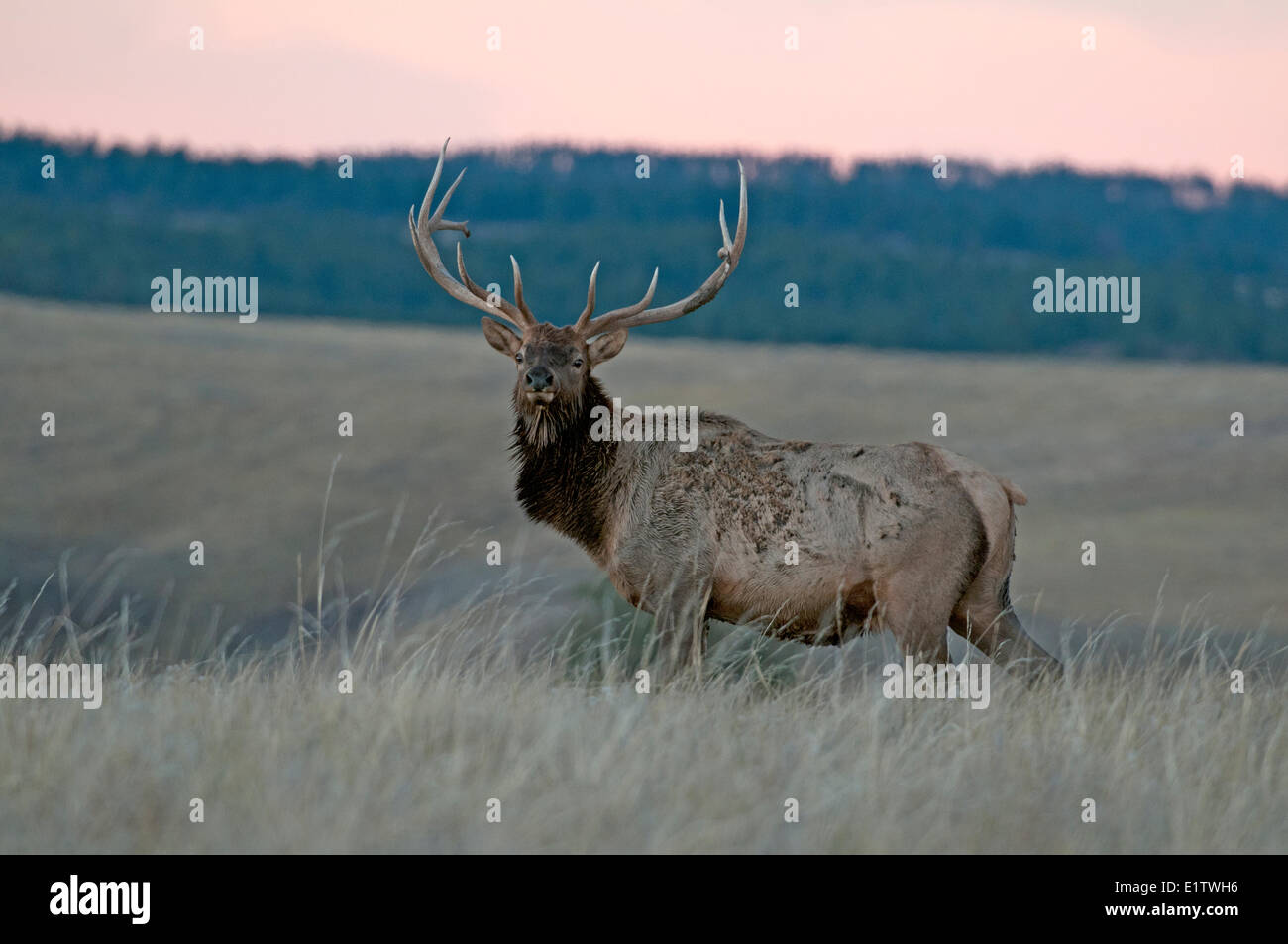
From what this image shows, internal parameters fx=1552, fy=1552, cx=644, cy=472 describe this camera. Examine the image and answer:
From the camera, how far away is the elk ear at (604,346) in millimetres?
9320

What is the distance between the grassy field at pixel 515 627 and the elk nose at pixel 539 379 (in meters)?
1.11

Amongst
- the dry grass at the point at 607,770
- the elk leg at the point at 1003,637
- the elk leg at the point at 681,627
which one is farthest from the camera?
the elk leg at the point at 1003,637

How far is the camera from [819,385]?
5509 centimetres

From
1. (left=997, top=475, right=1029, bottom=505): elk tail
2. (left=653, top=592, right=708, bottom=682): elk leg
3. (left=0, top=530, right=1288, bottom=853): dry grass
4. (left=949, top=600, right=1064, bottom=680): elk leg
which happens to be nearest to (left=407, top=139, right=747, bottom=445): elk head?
(left=653, top=592, right=708, bottom=682): elk leg

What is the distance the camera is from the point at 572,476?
354 inches

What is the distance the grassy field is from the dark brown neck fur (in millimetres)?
457

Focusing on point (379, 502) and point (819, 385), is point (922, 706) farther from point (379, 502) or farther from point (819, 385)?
point (819, 385)

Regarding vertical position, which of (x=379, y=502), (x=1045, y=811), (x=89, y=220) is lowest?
(x=379, y=502)

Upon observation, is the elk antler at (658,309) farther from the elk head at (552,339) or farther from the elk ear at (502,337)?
the elk ear at (502,337)

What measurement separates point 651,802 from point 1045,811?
1.55 m

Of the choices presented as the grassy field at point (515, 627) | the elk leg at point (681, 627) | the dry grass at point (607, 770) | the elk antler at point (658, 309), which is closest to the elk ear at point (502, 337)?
the elk antler at point (658, 309)

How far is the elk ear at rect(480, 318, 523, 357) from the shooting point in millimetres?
9344

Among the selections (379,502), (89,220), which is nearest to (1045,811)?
(379,502)

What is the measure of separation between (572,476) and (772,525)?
1299mm
